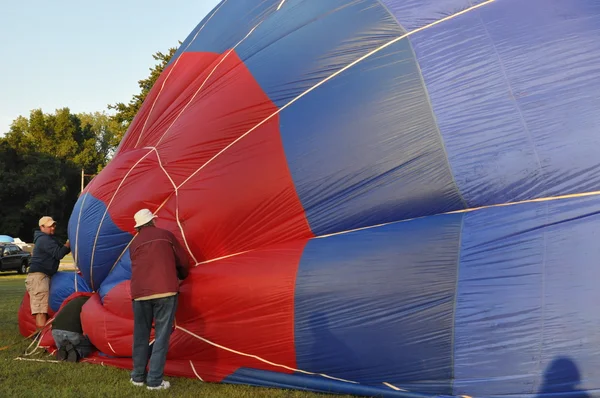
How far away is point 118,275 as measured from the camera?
6.15m

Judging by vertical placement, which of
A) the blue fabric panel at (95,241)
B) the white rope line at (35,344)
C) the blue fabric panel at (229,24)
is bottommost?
the white rope line at (35,344)

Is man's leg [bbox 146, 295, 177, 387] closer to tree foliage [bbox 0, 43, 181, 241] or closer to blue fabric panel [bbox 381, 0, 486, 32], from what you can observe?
blue fabric panel [bbox 381, 0, 486, 32]

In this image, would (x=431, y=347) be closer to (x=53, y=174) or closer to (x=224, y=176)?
(x=224, y=176)

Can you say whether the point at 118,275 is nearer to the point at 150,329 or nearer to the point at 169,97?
the point at 150,329

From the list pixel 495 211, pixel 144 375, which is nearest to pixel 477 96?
pixel 495 211

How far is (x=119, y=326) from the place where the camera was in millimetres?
5785

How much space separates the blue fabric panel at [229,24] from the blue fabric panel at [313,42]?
458 millimetres

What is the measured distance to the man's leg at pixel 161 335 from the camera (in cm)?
498

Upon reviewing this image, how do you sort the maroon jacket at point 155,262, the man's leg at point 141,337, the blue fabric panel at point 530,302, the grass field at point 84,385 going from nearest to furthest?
the blue fabric panel at point 530,302 → the grass field at point 84,385 → the maroon jacket at point 155,262 → the man's leg at point 141,337

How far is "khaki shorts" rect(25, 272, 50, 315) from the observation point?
7199 mm

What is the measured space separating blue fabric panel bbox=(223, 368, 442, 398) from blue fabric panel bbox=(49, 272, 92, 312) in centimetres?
271

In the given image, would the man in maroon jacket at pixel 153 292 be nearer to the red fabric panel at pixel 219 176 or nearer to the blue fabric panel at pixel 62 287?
the red fabric panel at pixel 219 176

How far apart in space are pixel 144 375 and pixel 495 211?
3.09 meters

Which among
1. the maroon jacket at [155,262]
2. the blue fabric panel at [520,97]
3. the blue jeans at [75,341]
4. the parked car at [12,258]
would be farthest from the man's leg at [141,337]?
the parked car at [12,258]
